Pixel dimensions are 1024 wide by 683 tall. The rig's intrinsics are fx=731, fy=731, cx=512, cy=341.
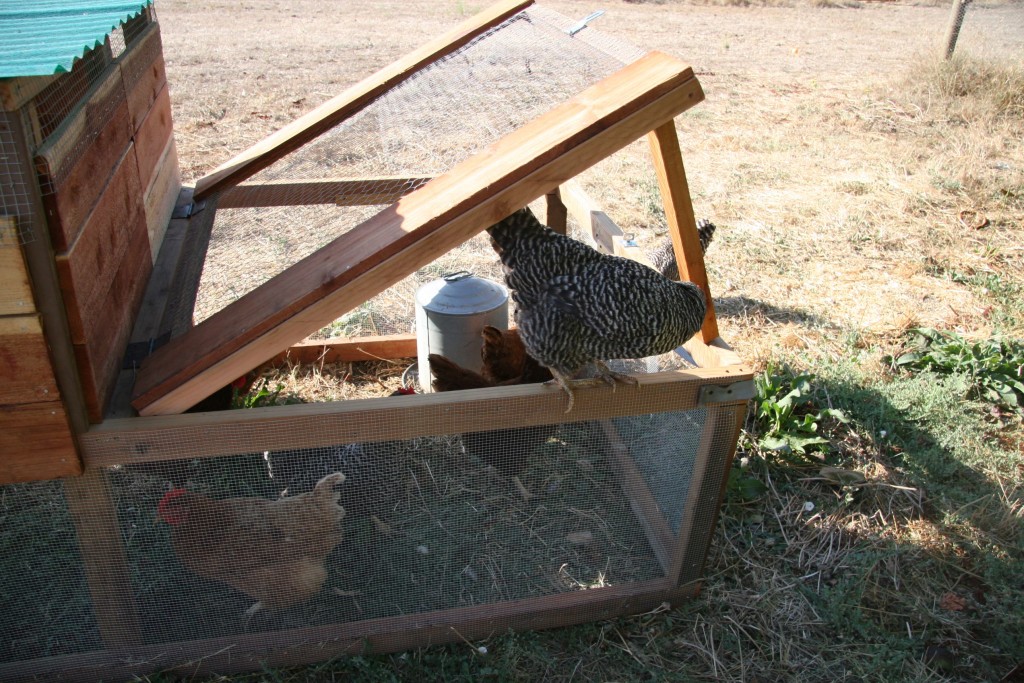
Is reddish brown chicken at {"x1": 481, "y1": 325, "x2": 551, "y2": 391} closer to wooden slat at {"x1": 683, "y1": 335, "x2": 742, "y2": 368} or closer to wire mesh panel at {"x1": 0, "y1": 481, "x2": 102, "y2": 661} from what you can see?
wooden slat at {"x1": 683, "y1": 335, "x2": 742, "y2": 368}

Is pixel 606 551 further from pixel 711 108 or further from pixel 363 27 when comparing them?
pixel 363 27

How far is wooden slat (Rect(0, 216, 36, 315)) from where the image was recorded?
4.55 feet

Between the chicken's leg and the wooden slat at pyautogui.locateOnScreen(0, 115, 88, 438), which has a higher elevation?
the wooden slat at pyautogui.locateOnScreen(0, 115, 88, 438)

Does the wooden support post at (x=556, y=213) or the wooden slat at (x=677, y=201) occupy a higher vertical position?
the wooden slat at (x=677, y=201)

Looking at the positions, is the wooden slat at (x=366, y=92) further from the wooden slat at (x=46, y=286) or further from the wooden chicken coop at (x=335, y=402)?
the wooden slat at (x=46, y=286)

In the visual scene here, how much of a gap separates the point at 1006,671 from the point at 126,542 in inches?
100

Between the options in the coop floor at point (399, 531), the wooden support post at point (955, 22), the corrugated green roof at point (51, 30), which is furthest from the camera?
the wooden support post at point (955, 22)

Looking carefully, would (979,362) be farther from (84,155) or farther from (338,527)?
(84,155)

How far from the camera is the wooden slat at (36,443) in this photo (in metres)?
1.55

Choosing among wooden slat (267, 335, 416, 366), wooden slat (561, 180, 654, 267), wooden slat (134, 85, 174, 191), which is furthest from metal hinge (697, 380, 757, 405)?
wooden slat (134, 85, 174, 191)

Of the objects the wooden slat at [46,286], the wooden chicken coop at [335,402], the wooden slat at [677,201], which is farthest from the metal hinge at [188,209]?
the wooden slat at [677,201]

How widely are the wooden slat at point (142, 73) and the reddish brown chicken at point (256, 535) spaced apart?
1.25m

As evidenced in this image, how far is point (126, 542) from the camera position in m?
1.92

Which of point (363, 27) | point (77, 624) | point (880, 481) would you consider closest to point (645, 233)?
point (880, 481)
